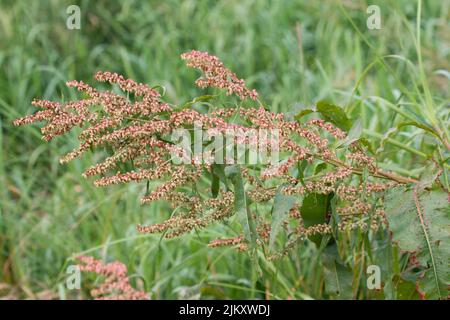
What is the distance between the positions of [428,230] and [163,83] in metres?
2.84

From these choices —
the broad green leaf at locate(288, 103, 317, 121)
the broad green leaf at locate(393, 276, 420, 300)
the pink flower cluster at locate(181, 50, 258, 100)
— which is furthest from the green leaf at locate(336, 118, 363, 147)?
the broad green leaf at locate(393, 276, 420, 300)

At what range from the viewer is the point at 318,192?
2086mm

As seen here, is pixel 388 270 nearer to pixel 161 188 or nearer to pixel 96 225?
pixel 161 188

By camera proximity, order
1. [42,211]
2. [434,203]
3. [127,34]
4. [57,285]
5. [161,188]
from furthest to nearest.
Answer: [127,34], [42,211], [57,285], [434,203], [161,188]

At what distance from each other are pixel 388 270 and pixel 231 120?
0.68m

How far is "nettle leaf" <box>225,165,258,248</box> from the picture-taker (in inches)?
76.6

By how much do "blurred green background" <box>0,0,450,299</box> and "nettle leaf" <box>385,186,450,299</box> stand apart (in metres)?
0.52

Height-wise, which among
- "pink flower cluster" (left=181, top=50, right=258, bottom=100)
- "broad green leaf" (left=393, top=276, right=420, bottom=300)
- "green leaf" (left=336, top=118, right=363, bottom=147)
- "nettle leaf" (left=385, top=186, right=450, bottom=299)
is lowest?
"broad green leaf" (left=393, top=276, right=420, bottom=300)

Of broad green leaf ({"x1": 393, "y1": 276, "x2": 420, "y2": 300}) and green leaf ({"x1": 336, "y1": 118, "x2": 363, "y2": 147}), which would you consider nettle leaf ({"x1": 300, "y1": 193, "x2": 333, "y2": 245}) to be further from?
broad green leaf ({"x1": 393, "y1": 276, "x2": 420, "y2": 300})

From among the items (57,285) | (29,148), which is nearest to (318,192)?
(57,285)

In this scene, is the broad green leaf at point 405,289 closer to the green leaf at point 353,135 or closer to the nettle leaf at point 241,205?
the green leaf at point 353,135

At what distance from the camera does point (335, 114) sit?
7.47 ft

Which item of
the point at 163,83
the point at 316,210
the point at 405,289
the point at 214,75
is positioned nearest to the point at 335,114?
the point at 316,210

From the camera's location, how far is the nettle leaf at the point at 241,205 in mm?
1946
